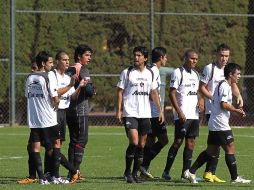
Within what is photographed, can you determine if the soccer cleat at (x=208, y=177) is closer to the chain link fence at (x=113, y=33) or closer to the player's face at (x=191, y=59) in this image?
the player's face at (x=191, y=59)

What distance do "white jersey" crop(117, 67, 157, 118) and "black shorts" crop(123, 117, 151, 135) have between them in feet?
0.21

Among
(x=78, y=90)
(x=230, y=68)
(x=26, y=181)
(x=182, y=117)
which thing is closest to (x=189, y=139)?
(x=182, y=117)

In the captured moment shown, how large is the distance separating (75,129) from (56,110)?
1.12m

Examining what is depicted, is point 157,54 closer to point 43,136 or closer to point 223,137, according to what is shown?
point 223,137

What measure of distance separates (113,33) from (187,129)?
2000 centimetres

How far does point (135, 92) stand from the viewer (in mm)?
15641

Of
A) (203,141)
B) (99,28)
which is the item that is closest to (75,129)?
(203,141)

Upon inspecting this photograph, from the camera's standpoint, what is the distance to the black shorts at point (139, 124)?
15476 mm

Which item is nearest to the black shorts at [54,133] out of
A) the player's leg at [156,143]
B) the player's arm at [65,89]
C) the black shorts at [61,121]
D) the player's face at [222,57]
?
the player's arm at [65,89]

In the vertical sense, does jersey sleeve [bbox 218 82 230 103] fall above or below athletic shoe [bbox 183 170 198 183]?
above

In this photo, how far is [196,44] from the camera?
3641 centimetres

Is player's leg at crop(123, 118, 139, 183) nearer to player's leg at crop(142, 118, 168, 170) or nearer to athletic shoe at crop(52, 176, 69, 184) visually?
athletic shoe at crop(52, 176, 69, 184)

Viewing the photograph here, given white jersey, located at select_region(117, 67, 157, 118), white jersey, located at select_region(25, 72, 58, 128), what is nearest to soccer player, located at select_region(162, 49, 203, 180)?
white jersey, located at select_region(117, 67, 157, 118)

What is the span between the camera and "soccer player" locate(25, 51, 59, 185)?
15062mm
